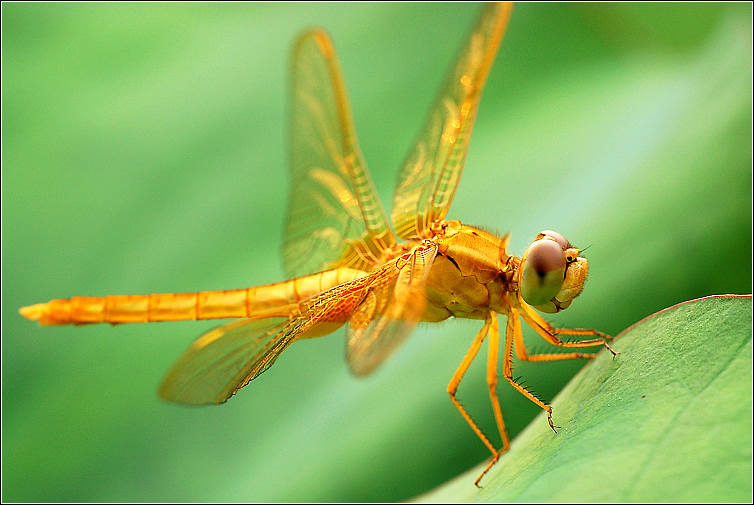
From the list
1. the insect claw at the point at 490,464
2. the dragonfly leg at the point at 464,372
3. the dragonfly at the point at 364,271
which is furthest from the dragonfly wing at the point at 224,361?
the insect claw at the point at 490,464

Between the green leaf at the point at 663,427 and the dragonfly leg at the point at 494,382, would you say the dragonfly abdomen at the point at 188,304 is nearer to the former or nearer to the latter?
the dragonfly leg at the point at 494,382

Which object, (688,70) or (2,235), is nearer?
(2,235)

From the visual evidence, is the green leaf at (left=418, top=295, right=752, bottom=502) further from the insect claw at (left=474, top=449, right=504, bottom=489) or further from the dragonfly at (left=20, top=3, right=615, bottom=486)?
the dragonfly at (left=20, top=3, right=615, bottom=486)

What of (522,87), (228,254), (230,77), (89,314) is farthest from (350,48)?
(89,314)

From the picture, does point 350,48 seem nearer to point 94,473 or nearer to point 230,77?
point 230,77

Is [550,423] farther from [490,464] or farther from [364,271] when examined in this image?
[364,271]
